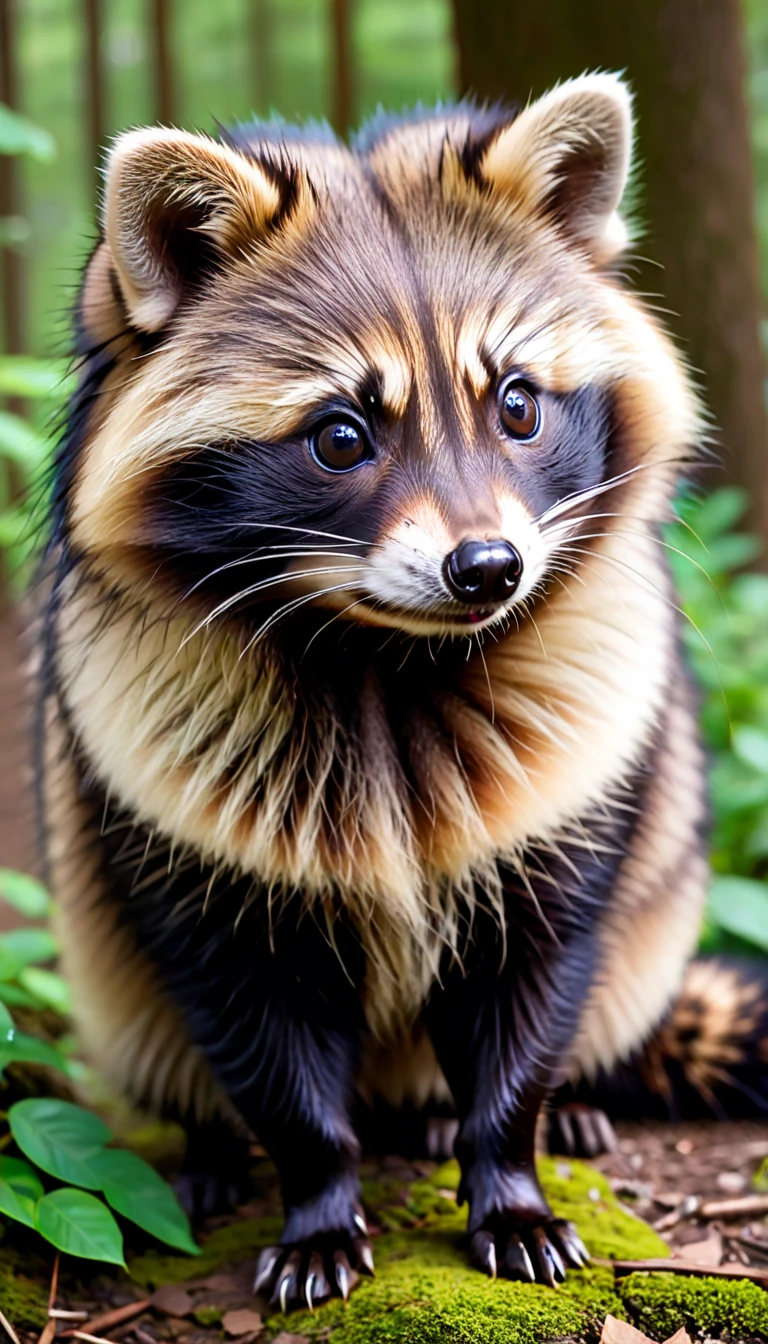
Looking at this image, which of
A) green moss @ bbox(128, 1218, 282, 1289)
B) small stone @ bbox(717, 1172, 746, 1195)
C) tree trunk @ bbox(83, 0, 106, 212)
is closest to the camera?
green moss @ bbox(128, 1218, 282, 1289)

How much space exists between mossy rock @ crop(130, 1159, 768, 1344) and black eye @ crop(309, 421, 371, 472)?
1.43m

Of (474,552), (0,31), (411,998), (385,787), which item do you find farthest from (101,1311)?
(0,31)

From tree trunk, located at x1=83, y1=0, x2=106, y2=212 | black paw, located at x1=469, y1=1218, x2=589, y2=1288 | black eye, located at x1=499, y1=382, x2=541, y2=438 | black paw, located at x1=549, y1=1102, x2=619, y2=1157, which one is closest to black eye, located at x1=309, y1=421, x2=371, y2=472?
black eye, located at x1=499, y1=382, x2=541, y2=438

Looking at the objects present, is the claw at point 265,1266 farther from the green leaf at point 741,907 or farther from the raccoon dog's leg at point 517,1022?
the green leaf at point 741,907

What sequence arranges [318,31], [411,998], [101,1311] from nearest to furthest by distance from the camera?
[101,1311], [411,998], [318,31]

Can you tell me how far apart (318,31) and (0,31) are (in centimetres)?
514

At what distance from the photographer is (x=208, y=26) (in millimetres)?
15547

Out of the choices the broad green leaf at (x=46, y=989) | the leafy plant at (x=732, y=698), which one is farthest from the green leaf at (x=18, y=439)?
the leafy plant at (x=732, y=698)

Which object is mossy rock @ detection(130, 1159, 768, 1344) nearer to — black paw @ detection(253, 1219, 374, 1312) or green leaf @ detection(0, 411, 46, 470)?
black paw @ detection(253, 1219, 374, 1312)

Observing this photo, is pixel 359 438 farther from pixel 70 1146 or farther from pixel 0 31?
pixel 0 31

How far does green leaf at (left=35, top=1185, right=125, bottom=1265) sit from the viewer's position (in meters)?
2.33

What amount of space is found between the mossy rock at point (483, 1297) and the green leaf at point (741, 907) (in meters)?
1.02

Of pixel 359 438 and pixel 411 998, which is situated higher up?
pixel 359 438

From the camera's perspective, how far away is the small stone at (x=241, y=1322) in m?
2.38
